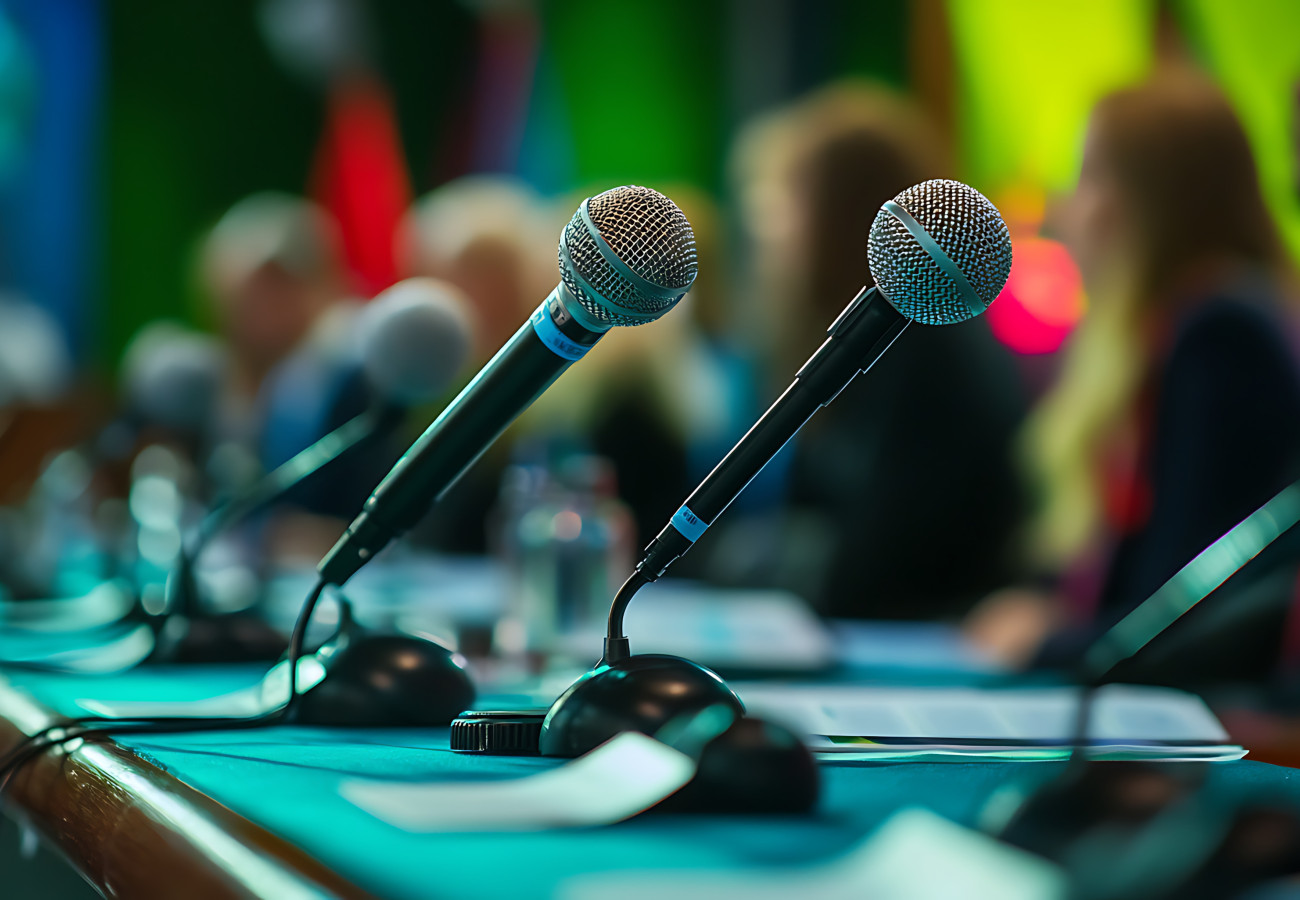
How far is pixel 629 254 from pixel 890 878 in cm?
32

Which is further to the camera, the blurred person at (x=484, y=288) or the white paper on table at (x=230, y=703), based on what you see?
the blurred person at (x=484, y=288)

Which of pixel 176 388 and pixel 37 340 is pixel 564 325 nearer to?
pixel 176 388

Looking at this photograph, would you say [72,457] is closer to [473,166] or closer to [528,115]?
[528,115]

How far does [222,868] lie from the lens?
17.0 inches

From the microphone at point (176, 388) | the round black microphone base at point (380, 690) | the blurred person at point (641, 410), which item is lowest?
the round black microphone base at point (380, 690)

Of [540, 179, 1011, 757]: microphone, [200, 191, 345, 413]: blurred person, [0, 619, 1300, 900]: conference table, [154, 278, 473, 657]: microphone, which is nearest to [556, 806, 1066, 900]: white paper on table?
[0, 619, 1300, 900]: conference table

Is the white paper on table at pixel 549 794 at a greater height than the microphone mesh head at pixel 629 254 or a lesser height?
lesser

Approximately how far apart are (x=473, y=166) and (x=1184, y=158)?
4577mm

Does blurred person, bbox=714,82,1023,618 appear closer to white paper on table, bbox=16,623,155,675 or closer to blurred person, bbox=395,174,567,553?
blurred person, bbox=395,174,567,553

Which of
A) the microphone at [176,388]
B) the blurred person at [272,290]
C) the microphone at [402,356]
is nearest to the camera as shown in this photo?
the microphone at [402,356]

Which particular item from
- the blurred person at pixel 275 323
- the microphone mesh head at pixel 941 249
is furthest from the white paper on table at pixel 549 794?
the blurred person at pixel 275 323

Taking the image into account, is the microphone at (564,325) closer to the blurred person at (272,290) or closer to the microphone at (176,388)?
the microphone at (176,388)

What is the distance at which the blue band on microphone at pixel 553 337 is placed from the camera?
65 centimetres

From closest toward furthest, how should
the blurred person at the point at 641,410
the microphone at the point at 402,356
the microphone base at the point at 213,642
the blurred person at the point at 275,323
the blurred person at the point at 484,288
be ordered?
the microphone at the point at 402,356 → the microphone base at the point at 213,642 → the blurred person at the point at 641,410 → the blurred person at the point at 484,288 → the blurred person at the point at 275,323
